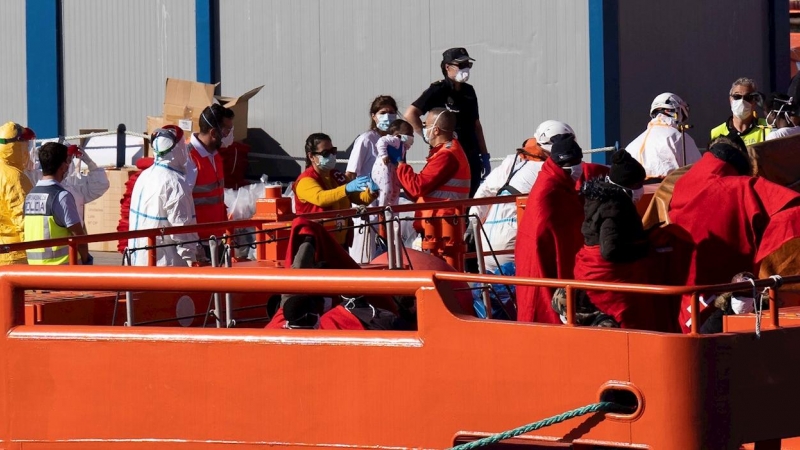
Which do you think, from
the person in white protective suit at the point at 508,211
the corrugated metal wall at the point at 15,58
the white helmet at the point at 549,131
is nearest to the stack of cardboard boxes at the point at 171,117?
the corrugated metal wall at the point at 15,58

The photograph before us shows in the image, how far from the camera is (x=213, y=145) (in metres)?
9.60

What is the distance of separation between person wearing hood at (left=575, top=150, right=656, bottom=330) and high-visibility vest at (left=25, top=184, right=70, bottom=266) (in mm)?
4114

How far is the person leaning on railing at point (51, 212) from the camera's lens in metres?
8.51

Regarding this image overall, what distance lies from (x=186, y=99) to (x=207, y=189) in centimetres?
683

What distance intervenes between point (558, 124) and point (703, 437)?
3104 millimetres

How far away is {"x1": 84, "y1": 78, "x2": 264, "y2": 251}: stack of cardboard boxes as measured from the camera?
16016 millimetres

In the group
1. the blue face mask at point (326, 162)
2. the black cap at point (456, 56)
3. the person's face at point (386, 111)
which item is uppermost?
the black cap at point (456, 56)

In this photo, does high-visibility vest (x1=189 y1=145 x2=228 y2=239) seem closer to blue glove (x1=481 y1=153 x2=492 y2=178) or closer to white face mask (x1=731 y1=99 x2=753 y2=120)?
blue glove (x1=481 y1=153 x2=492 y2=178)

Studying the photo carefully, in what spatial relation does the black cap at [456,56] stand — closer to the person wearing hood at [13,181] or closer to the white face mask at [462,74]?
the white face mask at [462,74]

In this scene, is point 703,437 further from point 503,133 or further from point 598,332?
point 503,133

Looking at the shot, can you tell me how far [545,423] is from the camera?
486cm

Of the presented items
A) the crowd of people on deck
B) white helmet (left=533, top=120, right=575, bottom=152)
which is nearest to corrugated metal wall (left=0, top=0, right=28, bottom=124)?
the crowd of people on deck

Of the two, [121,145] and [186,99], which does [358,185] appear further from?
[121,145]

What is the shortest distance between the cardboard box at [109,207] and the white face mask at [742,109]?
25.3ft
